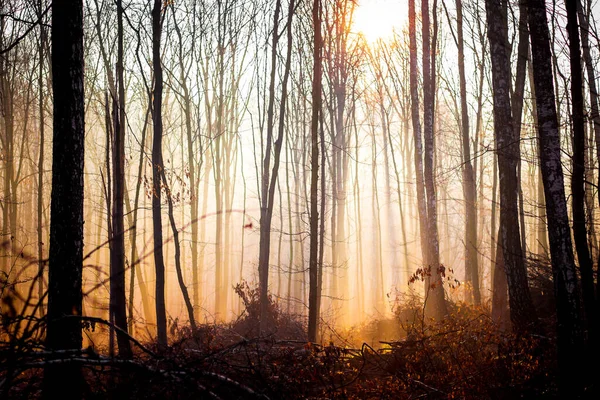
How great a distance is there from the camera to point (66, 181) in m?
4.64

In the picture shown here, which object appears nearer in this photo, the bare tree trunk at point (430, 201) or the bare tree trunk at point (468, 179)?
the bare tree trunk at point (430, 201)

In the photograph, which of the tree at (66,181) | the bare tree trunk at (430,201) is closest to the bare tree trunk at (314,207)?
the bare tree trunk at (430,201)

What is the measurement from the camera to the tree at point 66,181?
449 cm

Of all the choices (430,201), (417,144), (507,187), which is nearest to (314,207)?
(430,201)

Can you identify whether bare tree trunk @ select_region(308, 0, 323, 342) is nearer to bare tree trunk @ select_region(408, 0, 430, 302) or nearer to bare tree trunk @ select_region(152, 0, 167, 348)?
bare tree trunk @ select_region(152, 0, 167, 348)

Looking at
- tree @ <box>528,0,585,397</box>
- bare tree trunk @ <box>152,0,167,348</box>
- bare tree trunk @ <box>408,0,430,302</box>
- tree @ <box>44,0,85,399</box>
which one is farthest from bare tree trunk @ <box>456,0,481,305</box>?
tree @ <box>44,0,85,399</box>

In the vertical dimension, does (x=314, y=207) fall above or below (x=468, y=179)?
below

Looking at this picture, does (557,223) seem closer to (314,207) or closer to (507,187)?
(507,187)

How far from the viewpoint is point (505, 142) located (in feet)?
25.9

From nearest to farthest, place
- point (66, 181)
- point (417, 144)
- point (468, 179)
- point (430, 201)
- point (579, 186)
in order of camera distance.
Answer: point (66, 181) → point (579, 186) → point (430, 201) → point (417, 144) → point (468, 179)

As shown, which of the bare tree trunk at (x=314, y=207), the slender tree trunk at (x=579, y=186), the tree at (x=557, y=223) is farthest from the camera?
the bare tree trunk at (x=314, y=207)

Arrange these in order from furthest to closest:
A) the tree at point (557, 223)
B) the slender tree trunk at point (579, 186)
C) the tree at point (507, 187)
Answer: the tree at point (507, 187) → the slender tree trunk at point (579, 186) → the tree at point (557, 223)

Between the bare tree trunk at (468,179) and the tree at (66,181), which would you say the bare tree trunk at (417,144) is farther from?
the tree at (66,181)

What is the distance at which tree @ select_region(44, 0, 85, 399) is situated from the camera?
4488 millimetres
